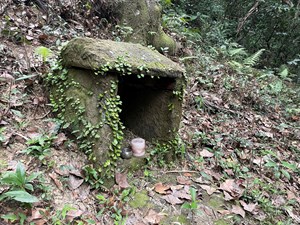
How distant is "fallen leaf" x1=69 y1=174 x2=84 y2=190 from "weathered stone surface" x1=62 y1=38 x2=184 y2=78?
108 centimetres

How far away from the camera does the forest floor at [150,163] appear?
8.11 ft

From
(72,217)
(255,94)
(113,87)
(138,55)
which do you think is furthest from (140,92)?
(255,94)

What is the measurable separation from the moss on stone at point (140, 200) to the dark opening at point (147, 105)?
0.84 m

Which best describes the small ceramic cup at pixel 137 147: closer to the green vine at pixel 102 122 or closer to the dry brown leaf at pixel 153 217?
the green vine at pixel 102 122

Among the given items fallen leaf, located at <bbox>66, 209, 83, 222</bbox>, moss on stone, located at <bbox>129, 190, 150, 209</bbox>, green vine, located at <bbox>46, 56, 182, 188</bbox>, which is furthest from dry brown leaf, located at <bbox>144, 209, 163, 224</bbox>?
fallen leaf, located at <bbox>66, 209, 83, 222</bbox>

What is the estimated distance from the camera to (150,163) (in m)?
3.28

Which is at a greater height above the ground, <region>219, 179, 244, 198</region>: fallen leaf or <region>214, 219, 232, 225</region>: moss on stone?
<region>219, 179, 244, 198</region>: fallen leaf

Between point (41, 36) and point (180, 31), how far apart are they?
4.27 meters

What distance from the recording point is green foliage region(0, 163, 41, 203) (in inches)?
78.2

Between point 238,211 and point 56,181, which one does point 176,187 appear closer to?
point 238,211

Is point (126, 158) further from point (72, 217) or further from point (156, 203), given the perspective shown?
point (72, 217)

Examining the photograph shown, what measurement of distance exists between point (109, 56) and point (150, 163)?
1.37 metres

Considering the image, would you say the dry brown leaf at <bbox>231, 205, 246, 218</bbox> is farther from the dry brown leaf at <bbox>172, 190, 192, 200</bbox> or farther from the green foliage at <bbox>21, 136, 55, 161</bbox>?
the green foliage at <bbox>21, 136, 55, 161</bbox>

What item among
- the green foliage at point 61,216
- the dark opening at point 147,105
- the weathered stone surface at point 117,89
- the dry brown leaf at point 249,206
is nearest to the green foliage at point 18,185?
the green foliage at point 61,216
